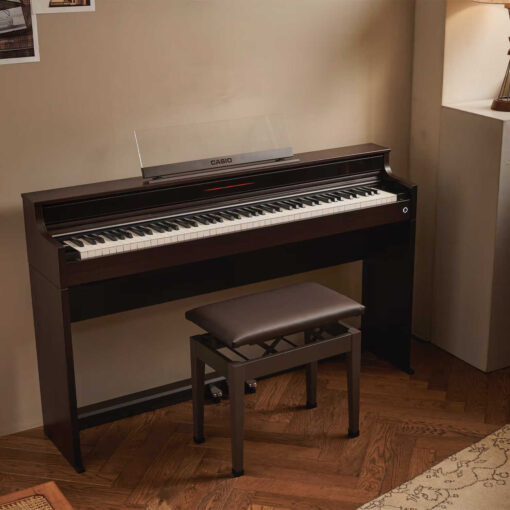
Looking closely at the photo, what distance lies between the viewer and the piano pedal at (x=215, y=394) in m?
3.61

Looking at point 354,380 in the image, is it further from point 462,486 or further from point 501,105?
point 501,105

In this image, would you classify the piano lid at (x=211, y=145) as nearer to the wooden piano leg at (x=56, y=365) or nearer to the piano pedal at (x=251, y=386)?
the wooden piano leg at (x=56, y=365)

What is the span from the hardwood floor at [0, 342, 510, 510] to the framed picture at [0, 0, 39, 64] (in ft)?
4.63

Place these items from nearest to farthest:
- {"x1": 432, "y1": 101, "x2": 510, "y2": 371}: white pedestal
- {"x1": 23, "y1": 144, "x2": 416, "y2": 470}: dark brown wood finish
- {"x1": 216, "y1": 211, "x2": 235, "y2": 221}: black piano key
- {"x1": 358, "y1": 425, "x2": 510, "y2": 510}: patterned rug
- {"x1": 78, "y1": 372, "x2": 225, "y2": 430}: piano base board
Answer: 1. {"x1": 358, "y1": 425, "x2": 510, "y2": 510}: patterned rug
2. {"x1": 23, "y1": 144, "x2": 416, "y2": 470}: dark brown wood finish
3. {"x1": 216, "y1": 211, "x2": 235, "y2": 221}: black piano key
4. {"x1": 78, "y1": 372, "x2": 225, "y2": 430}: piano base board
5. {"x1": 432, "y1": 101, "x2": 510, "y2": 371}: white pedestal

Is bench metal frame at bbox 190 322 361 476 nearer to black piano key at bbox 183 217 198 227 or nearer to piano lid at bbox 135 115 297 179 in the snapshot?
black piano key at bbox 183 217 198 227

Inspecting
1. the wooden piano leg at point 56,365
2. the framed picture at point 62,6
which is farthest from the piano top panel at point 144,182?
the framed picture at point 62,6

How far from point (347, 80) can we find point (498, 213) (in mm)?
839

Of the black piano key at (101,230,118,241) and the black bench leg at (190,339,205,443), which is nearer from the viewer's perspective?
the black piano key at (101,230,118,241)

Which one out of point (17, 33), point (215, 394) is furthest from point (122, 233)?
point (215, 394)

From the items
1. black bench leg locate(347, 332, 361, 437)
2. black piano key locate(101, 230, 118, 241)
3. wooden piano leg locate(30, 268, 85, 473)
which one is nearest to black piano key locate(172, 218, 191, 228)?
black piano key locate(101, 230, 118, 241)

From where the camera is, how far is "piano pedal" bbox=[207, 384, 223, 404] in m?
3.61

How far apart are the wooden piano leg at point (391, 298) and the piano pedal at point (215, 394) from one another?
797 mm

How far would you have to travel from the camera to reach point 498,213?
142 inches

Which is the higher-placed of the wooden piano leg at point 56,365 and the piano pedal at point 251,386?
the wooden piano leg at point 56,365
